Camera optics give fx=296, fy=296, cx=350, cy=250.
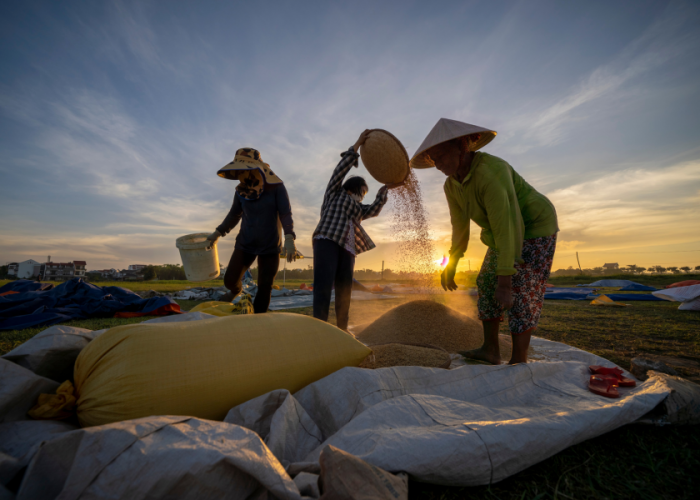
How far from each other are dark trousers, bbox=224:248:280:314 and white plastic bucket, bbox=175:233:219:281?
667 mm

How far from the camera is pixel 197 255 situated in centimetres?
337

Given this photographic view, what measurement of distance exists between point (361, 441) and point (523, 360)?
1.48m

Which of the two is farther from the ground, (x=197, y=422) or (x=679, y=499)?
(x=197, y=422)

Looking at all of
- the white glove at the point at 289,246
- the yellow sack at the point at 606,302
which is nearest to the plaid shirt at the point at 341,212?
the white glove at the point at 289,246

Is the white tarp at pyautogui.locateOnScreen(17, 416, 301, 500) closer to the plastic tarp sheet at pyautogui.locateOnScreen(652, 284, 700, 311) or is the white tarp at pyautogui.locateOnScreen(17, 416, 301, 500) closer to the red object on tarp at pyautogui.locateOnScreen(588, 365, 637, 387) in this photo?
the red object on tarp at pyautogui.locateOnScreen(588, 365, 637, 387)

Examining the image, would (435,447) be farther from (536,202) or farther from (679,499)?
(536,202)

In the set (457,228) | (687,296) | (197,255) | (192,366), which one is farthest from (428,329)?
(687,296)

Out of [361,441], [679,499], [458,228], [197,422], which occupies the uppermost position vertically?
[458,228]

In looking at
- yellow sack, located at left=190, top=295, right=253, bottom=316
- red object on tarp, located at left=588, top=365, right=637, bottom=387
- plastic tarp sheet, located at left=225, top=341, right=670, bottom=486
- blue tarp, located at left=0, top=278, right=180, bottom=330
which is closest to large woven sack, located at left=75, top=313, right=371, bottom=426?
plastic tarp sheet, located at left=225, top=341, right=670, bottom=486

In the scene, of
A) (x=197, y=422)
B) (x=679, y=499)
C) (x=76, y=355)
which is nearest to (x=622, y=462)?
(x=679, y=499)

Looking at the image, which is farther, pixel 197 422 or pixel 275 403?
pixel 275 403

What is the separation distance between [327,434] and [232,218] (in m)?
2.58

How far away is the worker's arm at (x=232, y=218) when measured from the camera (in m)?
3.02

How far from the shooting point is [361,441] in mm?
796
